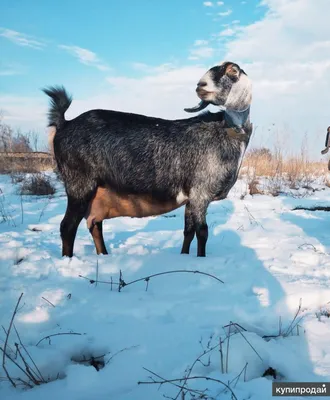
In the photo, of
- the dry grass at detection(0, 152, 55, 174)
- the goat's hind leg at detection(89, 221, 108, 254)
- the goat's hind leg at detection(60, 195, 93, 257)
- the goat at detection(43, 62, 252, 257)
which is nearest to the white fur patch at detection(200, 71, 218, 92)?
the goat at detection(43, 62, 252, 257)

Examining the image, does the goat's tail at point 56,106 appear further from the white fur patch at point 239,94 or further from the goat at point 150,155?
the white fur patch at point 239,94

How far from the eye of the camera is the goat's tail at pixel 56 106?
3447mm

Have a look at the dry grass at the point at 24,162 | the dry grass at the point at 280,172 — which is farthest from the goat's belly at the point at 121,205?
the dry grass at the point at 24,162

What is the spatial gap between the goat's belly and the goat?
0.01 m

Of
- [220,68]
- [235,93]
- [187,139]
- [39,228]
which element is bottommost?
[39,228]

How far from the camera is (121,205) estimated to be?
11.7 ft

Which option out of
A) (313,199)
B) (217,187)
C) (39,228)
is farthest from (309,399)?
(313,199)

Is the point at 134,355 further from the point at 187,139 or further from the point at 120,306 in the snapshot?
the point at 187,139

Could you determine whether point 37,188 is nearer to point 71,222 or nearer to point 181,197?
point 71,222

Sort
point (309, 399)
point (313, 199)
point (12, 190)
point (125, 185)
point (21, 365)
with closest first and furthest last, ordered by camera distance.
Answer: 1. point (309, 399)
2. point (21, 365)
3. point (125, 185)
4. point (313, 199)
5. point (12, 190)

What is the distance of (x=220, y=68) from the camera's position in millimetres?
3396

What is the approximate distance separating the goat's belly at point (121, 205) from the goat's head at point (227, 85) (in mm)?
1101

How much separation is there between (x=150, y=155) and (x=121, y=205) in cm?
61

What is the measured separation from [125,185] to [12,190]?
20.1 feet
